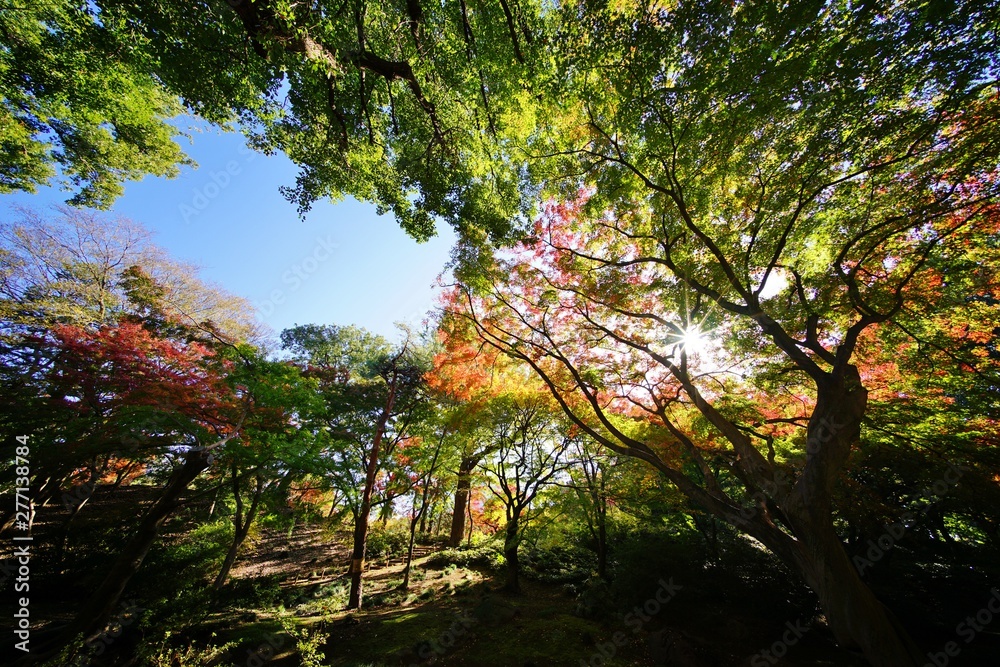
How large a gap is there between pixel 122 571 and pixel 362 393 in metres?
7.04

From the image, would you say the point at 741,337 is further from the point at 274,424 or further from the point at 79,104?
the point at 79,104

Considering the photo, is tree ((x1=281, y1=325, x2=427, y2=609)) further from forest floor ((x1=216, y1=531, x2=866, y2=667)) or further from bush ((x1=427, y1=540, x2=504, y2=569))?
bush ((x1=427, y1=540, x2=504, y2=569))

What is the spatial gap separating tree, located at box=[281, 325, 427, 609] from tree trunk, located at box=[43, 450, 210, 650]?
2.43m

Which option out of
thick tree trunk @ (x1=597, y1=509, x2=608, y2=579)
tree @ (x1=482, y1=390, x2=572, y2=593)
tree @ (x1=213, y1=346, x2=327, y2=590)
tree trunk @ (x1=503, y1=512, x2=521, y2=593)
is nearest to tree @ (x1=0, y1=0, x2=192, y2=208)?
tree @ (x1=213, y1=346, x2=327, y2=590)

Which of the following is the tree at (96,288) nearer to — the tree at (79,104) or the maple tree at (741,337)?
the tree at (79,104)

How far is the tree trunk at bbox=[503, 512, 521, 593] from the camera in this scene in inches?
360

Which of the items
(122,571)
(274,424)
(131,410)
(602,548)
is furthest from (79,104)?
(602,548)

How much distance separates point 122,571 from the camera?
5.52m

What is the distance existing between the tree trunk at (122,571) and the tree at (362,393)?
2.43 meters

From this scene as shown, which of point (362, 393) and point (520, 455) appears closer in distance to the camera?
point (520, 455)

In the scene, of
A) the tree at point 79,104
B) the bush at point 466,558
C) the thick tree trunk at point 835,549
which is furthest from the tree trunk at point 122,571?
the bush at point 466,558

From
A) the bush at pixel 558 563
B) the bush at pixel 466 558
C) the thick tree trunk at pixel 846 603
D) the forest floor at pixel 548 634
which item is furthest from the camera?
the bush at pixel 466 558

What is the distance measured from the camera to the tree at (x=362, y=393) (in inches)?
358

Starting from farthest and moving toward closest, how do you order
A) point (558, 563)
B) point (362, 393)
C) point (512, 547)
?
1. point (558, 563)
2. point (362, 393)
3. point (512, 547)
